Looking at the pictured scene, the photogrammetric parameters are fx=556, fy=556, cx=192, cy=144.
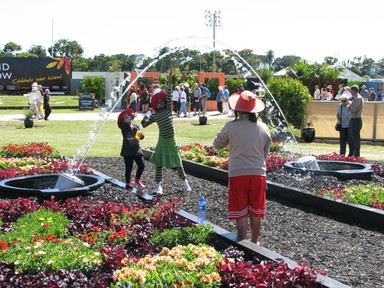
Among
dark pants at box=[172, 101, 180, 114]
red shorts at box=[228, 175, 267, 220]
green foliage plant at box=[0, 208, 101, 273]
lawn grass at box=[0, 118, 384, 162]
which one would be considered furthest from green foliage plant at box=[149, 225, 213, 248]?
dark pants at box=[172, 101, 180, 114]

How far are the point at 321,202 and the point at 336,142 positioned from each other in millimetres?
10850

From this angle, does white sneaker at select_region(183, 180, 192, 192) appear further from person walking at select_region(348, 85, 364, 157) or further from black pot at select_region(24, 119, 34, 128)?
black pot at select_region(24, 119, 34, 128)

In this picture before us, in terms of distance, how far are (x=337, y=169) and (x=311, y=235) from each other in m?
4.32

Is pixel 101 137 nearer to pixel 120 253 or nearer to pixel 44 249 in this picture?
pixel 44 249

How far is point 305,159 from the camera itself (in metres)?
10.7

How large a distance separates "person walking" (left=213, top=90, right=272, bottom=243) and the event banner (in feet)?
119

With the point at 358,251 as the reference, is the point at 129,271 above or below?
above

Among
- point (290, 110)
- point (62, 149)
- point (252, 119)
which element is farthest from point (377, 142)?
point (252, 119)

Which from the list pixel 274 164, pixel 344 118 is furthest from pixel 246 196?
pixel 344 118

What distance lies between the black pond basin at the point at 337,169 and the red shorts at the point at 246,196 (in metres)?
4.67

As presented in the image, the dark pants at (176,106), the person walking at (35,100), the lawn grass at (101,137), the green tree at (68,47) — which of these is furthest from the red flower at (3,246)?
the green tree at (68,47)

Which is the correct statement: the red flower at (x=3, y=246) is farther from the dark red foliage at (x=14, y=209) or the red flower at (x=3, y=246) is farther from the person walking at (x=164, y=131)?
the person walking at (x=164, y=131)

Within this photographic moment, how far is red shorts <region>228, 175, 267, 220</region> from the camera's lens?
5.77 m

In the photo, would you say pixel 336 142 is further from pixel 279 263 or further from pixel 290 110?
pixel 279 263
